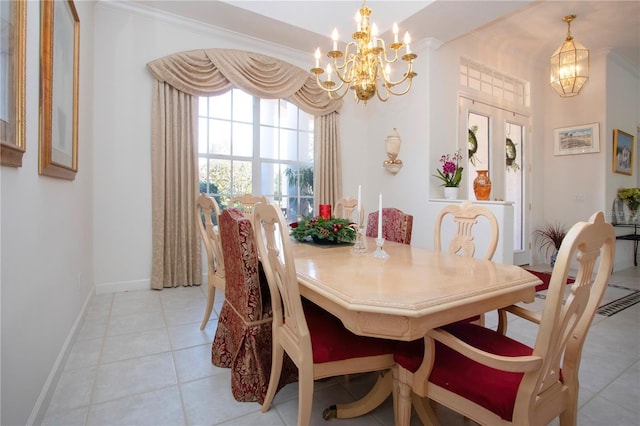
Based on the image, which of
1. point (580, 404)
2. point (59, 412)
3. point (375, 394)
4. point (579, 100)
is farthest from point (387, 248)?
point (579, 100)

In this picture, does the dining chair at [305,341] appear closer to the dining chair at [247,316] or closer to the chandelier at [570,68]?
the dining chair at [247,316]

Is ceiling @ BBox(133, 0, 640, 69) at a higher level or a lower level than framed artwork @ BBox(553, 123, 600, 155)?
higher

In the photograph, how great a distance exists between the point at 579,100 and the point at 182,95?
5.69 metres

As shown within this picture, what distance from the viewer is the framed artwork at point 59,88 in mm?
1603

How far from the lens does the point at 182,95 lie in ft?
11.6

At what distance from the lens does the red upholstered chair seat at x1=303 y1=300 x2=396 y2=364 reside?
1.27m

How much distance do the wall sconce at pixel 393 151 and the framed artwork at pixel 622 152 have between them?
3392 mm

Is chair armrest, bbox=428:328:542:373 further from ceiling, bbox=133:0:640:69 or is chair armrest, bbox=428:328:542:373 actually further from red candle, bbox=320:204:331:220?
ceiling, bbox=133:0:640:69

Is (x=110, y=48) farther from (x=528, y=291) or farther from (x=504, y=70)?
(x=504, y=70)

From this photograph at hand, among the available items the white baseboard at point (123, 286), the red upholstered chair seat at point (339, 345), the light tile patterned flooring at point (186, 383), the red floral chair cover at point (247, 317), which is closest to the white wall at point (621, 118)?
the light tile patterned flooring at point (186, 383)

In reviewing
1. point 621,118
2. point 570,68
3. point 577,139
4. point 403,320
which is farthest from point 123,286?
point 621,118

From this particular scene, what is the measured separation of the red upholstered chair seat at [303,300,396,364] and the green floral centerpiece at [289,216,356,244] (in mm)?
770

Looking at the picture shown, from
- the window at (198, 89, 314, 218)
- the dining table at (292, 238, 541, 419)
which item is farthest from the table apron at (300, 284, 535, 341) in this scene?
the window at (198, 89, 314, 218)

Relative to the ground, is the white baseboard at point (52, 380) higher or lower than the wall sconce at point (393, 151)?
lower
